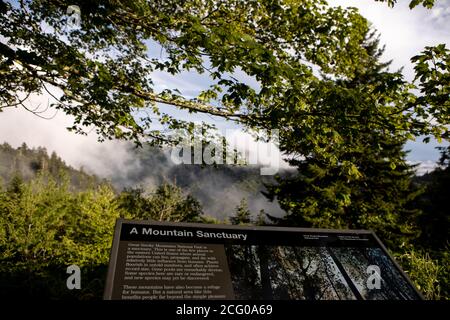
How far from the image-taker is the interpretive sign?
10.1ft

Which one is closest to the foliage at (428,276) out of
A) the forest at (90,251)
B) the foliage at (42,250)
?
the forest at (90,251)

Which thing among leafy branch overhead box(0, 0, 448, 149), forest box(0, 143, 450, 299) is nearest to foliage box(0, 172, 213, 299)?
forest box(0, 143, 450, 299)

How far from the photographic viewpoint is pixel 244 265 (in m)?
3.43

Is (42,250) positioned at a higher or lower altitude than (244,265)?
lower

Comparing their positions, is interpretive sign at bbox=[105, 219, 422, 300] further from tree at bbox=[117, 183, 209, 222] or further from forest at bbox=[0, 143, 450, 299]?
tree at bbox=[117, 183, 209, 222]

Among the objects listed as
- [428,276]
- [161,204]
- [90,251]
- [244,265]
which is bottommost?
[428,276]

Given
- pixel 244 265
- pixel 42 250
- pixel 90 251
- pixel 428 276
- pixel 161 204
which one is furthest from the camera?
pixel 161 204

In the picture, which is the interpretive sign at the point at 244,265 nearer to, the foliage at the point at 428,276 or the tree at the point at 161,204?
the foliage at the point at 428,276

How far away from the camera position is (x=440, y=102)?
214 inches

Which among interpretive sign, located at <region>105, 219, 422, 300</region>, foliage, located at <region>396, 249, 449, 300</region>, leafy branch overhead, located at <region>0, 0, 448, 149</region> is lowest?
foliage, located at <region>396, 249, 449, 300</region>

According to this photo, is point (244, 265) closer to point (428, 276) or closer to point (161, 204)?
point (428, 276)

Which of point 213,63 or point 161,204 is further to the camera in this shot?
point 161,204

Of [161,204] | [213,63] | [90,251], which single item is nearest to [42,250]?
[90,251]
